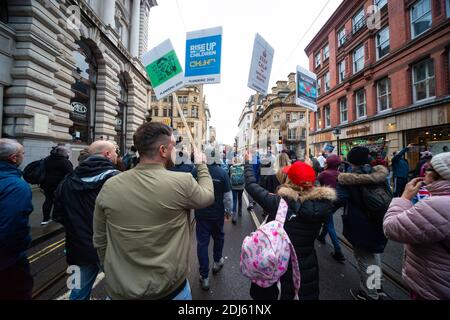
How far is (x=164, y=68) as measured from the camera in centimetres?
367

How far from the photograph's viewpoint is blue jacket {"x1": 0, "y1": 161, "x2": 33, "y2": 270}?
181 cm

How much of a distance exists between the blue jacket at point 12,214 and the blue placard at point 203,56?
2873 millimetres

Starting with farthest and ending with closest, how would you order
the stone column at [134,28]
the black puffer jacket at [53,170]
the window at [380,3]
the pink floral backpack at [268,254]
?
1. the stone column at [134,28]
2. the window at [380,3]
3. the black puffer jacket at [53,170]
4. the pink floral backpack at [268,254]

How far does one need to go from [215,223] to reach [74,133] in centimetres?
1234

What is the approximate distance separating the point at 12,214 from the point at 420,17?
20.1 metres

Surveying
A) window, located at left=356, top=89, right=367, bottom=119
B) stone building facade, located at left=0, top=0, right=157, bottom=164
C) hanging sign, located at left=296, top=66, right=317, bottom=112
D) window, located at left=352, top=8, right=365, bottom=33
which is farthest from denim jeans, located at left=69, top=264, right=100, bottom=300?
window, located at left=352, top=8, right=365, bottom=33

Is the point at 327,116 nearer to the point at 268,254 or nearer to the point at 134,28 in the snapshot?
the point at 134,28

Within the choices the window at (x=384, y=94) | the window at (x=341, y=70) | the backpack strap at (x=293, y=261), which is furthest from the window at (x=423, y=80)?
the backpack strap at (x=293, y=261)

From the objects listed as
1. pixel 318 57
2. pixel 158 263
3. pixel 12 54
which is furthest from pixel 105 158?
pixel 318 57

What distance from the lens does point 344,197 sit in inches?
112

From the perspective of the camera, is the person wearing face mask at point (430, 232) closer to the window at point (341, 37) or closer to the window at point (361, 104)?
the window at point (361, 104)

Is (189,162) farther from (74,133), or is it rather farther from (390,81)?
(390,81)

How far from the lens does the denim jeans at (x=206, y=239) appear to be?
10.4 feet

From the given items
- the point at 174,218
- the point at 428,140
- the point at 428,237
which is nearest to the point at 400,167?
the point at 428,140
